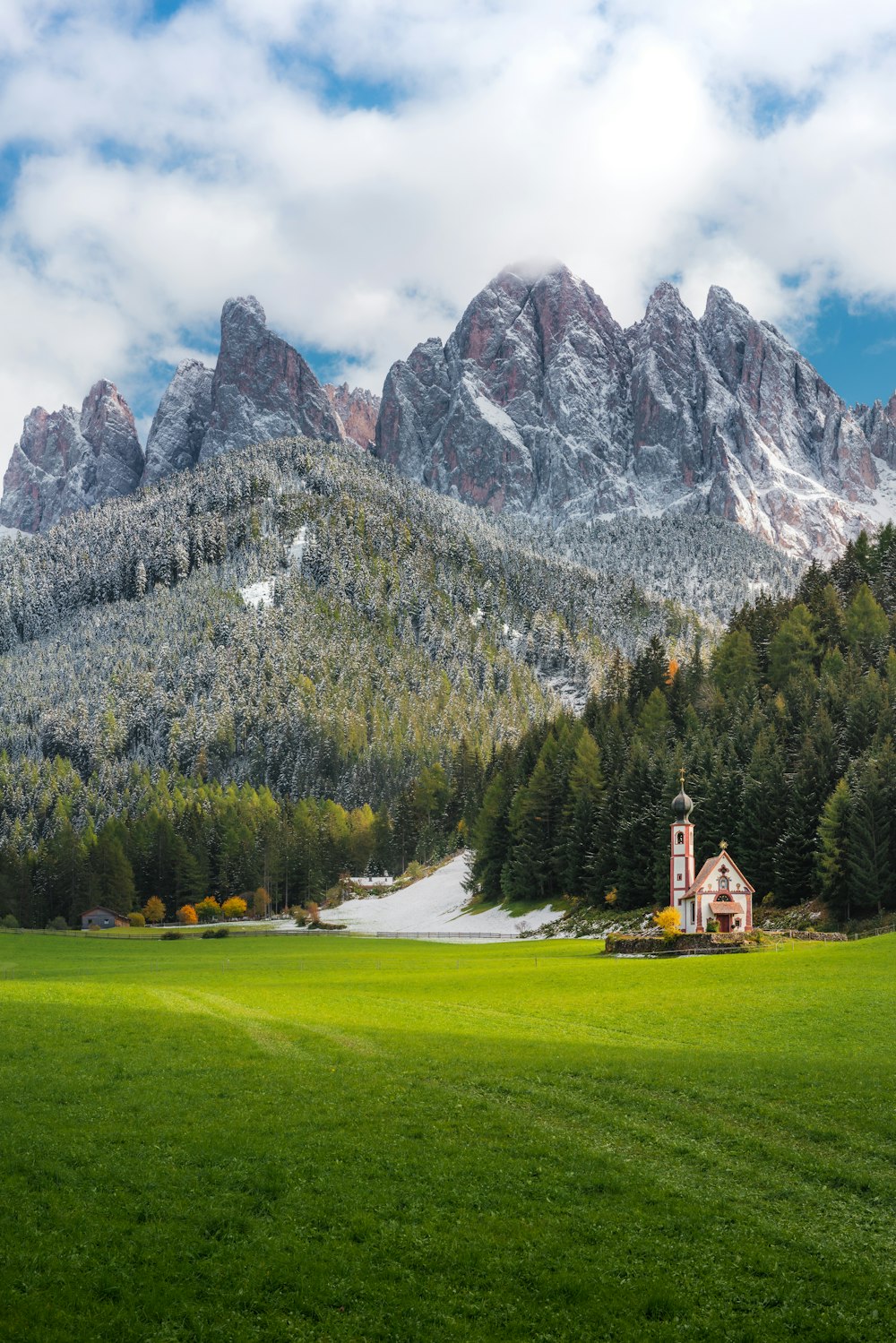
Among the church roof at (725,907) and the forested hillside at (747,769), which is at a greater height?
the forested hillside at (747,769)

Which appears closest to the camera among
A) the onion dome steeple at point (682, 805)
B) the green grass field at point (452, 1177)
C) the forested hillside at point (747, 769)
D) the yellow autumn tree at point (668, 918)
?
the green grass field at point (452, 1177)

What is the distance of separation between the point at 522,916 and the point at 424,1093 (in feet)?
229

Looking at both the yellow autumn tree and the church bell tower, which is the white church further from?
the church bell tower

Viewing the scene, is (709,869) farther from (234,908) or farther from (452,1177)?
(234,908)

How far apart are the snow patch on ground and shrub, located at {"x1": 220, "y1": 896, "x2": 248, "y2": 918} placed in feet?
33.8

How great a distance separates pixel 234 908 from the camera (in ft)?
387

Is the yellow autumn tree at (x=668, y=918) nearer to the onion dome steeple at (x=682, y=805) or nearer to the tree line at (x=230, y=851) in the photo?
the onion dome steeple at (x=682, y=805)

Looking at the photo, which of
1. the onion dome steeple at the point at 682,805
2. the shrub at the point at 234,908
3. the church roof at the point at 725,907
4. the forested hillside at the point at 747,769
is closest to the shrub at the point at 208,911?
the shrub at the point at 234,908

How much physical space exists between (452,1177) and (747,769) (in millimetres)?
65137

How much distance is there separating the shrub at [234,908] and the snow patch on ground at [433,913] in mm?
10301

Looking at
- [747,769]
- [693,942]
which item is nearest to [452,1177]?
[693,942]

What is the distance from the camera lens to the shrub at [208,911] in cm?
11769

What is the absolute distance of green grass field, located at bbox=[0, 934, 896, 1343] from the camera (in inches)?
443

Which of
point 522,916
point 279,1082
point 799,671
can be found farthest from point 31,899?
point 279,1082
